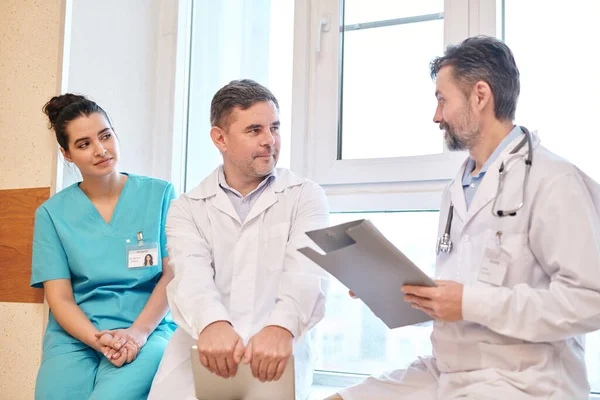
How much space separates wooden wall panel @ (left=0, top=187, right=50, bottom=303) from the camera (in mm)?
2461

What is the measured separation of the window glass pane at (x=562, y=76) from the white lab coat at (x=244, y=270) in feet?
2.71

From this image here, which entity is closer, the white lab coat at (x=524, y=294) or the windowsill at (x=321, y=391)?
the white lab coat at (x=524, y=294)

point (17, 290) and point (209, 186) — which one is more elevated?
point (209, 186)

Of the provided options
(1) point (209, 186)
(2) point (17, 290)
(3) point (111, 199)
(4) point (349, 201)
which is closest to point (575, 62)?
(4) point (349, 201)

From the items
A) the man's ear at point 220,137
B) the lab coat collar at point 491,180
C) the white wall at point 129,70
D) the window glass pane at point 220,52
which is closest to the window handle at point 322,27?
the window glass pane at point 220,52

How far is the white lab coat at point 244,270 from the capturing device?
1.69 m

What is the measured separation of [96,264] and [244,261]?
0.60m

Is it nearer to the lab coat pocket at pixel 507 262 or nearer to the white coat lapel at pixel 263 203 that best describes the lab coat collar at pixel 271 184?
the white coat lapel at pixel 263 203

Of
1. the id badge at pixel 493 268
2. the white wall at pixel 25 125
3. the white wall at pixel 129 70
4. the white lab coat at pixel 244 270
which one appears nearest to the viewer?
the id badge at pixel 493 268

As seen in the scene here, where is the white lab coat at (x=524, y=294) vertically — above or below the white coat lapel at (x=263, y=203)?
below

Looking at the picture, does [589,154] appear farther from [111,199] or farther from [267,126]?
[111,199]

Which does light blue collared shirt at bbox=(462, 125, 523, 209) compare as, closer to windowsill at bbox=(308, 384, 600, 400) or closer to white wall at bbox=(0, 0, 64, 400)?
windowsill at bbox=(308, 384, 600, 400)

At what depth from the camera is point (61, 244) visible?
86.9 inches

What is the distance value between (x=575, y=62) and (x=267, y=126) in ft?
3.47
